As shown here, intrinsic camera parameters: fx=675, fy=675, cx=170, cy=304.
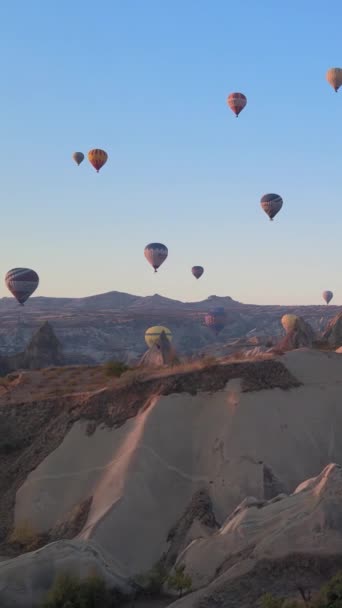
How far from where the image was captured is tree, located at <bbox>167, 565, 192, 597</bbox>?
1419 cm

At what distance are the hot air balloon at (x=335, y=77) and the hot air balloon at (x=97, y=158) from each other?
22.1 m

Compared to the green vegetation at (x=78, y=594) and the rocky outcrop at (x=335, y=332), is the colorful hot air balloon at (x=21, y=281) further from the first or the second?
the green vegetation at (x=78, y=594)

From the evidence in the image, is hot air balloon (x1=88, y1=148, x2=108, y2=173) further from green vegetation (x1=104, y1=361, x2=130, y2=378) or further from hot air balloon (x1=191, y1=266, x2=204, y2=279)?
hot air balloon (x1=191, y1=266, x2=204, y2=279)

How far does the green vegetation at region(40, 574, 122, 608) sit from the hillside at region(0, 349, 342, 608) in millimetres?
564

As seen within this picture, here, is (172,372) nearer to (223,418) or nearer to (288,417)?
(223,418)

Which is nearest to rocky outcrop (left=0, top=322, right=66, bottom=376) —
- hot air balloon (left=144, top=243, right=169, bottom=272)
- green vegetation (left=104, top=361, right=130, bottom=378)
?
hot air balloon (left=144, top=243, right=169, bottom=272)

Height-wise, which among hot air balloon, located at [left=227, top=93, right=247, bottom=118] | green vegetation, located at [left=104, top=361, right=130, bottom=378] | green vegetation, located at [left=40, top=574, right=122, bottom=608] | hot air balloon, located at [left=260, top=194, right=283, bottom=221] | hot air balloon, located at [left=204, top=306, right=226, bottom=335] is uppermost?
hot air balloon, located at [left=227, top=93, right=247, bottom=118]

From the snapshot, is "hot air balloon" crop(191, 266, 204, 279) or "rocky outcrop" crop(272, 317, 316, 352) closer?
"rocky outcrop" crop(272, 317, 316, 352)

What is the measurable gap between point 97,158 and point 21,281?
14870 millimetres

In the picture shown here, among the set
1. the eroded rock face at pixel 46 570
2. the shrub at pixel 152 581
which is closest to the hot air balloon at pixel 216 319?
the shrub at pixel 152 581

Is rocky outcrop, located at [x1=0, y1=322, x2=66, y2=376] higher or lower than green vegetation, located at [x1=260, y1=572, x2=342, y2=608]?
higher

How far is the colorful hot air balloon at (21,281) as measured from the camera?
6925cm

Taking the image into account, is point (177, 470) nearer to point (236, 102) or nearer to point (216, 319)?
point (236, 102)

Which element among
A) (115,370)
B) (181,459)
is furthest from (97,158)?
(181,459)
